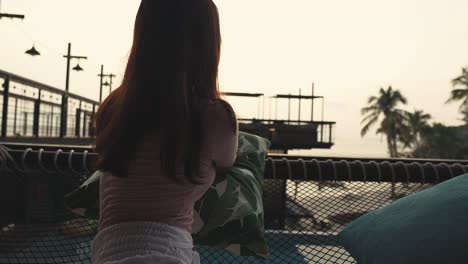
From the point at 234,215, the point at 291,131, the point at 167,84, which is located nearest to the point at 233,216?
the point at 234,215

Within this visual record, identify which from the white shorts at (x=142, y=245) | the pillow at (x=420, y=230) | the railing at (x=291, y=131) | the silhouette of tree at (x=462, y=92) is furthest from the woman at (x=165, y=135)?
the silhouette of tree at (x=462, y=92)

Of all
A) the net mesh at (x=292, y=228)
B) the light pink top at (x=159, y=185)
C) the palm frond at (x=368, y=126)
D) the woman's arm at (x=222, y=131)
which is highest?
the palm frond at (x=368, y=126)

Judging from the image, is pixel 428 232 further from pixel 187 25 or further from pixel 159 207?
pixel 187 25

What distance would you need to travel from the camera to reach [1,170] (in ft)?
4.95

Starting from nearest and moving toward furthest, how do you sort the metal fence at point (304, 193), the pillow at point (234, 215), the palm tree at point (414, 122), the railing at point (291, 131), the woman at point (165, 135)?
the woman at point (165, 135) < the pillow at point (234, 215) < the metal fence at point (304, 193) < the railing at point (291, 131) < the palm tree at point (414, 122)

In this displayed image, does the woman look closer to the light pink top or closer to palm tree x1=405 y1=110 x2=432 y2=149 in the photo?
the light pink top

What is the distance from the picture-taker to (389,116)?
4822 cm

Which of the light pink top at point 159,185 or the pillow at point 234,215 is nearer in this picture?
the light pink top at point 159,185

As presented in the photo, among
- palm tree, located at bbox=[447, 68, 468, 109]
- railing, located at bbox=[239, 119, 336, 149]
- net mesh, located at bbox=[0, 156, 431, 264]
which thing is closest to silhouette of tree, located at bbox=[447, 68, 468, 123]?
Result: palm tree, located at bbox=[447, 68, 468, 109]

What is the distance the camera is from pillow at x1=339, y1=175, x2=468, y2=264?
844mm

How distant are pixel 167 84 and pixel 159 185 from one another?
25cm

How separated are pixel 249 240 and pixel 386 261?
36 cm

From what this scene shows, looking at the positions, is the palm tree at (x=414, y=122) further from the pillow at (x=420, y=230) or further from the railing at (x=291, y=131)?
the pillow at (x=420, y=230)

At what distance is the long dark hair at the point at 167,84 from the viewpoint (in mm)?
1003
